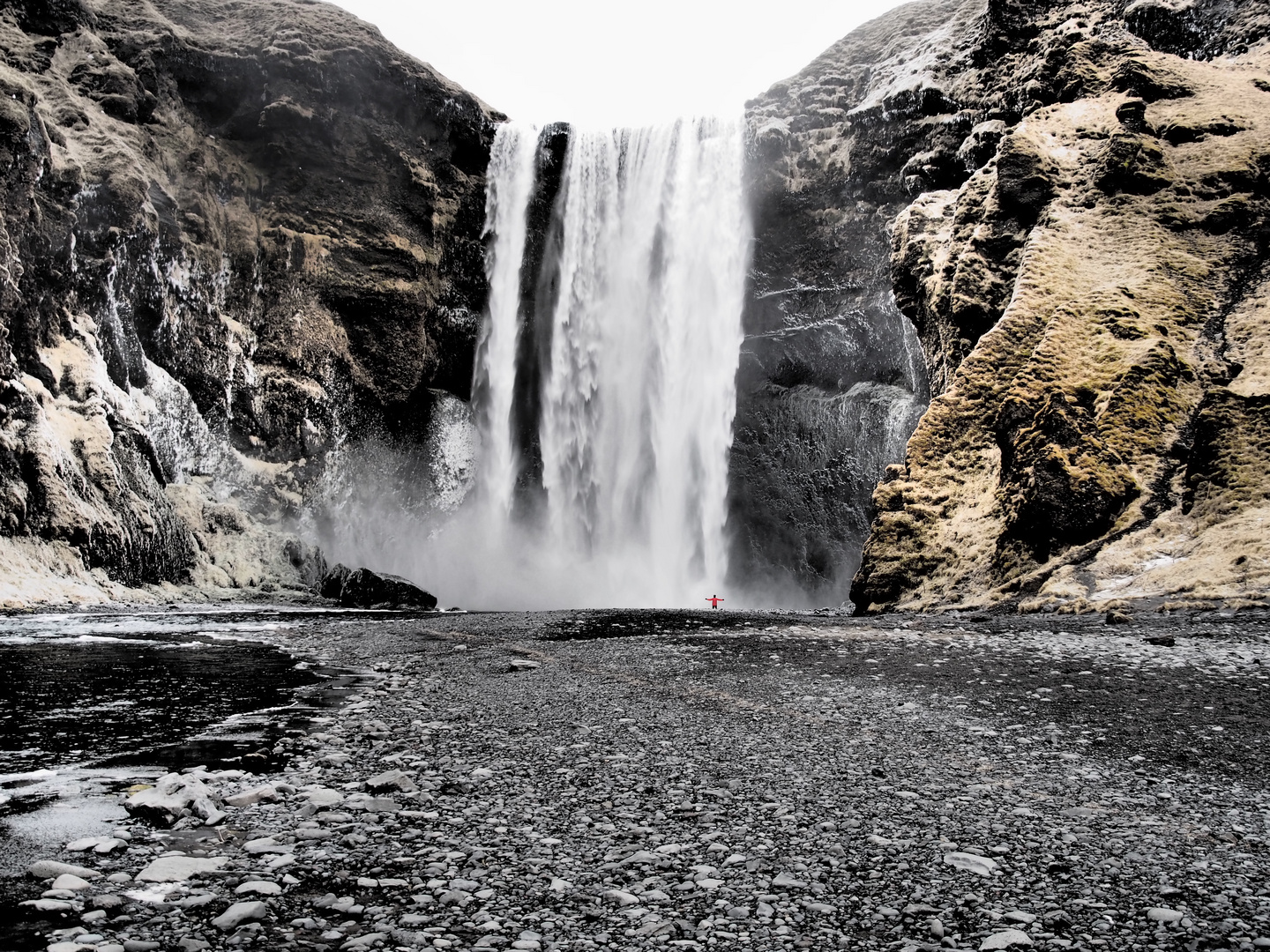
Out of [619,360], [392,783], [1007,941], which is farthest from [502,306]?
[1007,941]

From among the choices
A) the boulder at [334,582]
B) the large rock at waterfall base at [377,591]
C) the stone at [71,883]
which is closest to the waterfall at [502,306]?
the boulder at [334,582]

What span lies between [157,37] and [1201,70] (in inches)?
1570

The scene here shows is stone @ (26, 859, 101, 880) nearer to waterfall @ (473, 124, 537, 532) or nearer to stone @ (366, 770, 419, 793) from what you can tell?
stone @ (366, 770, 419, 793)

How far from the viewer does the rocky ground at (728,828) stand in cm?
299

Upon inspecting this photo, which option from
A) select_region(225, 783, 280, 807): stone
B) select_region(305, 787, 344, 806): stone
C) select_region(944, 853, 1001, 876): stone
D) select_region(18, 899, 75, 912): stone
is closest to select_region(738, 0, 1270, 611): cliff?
select_region(944, 853, 1001, 876): stone

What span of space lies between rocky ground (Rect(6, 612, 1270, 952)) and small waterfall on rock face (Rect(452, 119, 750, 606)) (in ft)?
91.6

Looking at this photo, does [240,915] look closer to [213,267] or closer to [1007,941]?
[1007,941]

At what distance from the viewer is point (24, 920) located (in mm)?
2973

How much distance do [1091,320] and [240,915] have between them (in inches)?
755

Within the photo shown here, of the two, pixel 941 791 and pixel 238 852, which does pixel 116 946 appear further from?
pixel 941 791

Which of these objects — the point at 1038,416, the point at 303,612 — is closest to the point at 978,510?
the point at 1038,416

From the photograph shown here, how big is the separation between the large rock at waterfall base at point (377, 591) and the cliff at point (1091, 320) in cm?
1663

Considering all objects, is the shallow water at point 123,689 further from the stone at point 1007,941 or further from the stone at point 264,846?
the stone at point 1007,941

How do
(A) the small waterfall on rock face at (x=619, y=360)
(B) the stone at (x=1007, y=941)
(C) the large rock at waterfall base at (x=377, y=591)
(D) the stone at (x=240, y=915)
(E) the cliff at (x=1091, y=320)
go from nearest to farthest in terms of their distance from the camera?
(B) the stone at (x=1007, y=941)
(D) the stone at (x=240, y=915)
(E) the cliff at (x=1091, y=320)
(C) the large rock at waterfall base at (x=377, y=591)
(A) the small waterfall on rock face at (x=619, y=360)
